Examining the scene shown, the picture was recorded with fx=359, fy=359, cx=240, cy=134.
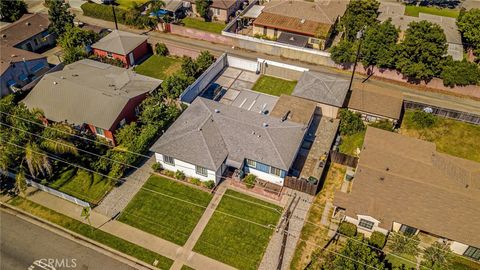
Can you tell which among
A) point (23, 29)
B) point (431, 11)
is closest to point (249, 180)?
point (23, 29)

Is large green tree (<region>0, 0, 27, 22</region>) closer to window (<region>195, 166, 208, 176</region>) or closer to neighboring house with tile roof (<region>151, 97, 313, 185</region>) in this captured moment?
neighboring house with tile roof (<region>151, 97, 313, 185</region>)

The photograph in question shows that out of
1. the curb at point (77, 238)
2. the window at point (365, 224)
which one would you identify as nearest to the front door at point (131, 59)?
the curb at point (77, 238)

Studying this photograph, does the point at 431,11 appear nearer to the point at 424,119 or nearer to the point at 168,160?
the point at 424,119

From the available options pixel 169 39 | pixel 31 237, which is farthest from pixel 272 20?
pixel 31 237

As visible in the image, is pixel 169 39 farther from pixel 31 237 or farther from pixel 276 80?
pixel 31 237

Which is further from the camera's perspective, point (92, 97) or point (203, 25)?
point (203, 25)

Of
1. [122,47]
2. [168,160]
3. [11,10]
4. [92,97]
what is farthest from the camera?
[11,10]
